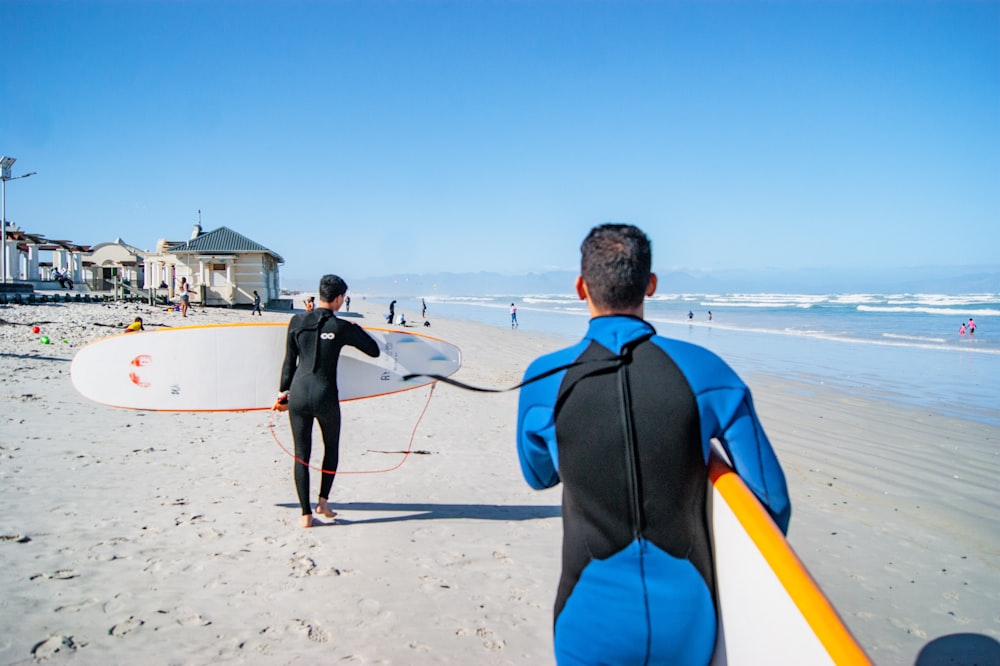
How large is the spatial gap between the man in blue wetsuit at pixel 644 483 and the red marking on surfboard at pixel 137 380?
545 centimetres

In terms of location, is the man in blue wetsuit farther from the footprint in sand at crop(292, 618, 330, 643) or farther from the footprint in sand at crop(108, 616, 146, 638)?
the footprint in sand at crop(108, 616, 146, 638)

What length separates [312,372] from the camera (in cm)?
407

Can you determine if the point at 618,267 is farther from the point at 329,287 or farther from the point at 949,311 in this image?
the point at 949,311

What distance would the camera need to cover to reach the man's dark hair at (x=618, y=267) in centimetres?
148

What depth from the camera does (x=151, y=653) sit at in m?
2.79

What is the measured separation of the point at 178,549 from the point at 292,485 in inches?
59.4

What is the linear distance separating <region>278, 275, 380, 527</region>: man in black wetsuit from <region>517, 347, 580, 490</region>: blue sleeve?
2761 mm

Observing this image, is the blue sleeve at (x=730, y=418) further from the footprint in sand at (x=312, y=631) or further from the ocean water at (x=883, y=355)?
the ocean water at (x=883, y=355)

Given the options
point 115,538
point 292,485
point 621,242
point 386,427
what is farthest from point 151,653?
point 386,427

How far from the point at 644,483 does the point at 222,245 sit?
28.8 meters

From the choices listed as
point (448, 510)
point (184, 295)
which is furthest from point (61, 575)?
point (184, 295)

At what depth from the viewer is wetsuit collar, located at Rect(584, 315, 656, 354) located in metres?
1.41

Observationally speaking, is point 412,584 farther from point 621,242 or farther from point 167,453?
point 167,453

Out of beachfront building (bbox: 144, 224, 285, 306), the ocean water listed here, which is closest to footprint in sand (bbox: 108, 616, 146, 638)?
the ocean water
